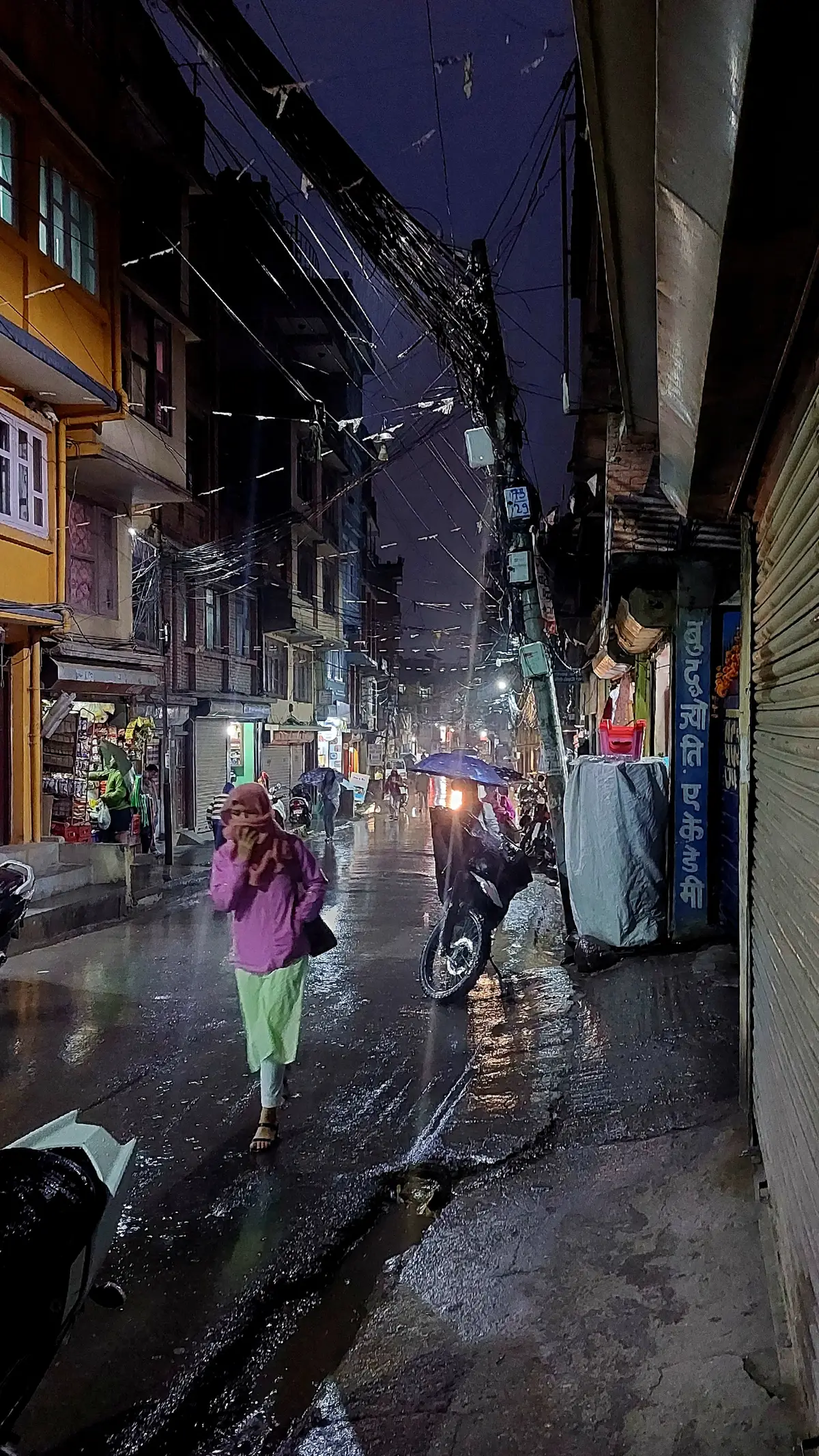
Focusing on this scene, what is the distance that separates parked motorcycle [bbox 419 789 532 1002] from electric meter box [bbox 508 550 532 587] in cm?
311

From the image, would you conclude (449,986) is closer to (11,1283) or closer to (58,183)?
(11,1283)

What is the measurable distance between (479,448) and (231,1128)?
348 inches

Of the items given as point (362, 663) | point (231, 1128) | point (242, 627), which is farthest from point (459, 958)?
point (362, 663)

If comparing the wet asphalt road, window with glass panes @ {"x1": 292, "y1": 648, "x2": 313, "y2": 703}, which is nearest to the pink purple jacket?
the wet asphalt road

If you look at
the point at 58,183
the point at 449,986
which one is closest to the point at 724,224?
the point at 449,986

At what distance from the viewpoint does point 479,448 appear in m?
11.3

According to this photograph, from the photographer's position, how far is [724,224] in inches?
89.6

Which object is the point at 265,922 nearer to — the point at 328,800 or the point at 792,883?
the point at 792,883

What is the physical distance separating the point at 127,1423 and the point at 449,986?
17.5ft

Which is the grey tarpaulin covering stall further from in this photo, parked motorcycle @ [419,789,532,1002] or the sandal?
the sandal

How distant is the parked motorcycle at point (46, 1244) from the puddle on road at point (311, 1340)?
64 centimetres

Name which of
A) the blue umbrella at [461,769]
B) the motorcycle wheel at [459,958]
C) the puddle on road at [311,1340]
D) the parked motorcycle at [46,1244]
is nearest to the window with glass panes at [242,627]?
the blue umbrella at [461,769]

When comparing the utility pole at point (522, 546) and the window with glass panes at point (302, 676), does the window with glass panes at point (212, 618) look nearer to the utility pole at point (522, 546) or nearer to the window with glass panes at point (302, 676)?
the window with glass panes at point (302, 676)

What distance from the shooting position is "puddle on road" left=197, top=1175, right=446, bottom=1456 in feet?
9.99
